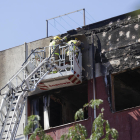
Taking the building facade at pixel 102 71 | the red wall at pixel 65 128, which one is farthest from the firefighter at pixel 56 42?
the red wall at pixel 65 128

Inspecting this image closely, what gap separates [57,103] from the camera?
20.5 meters

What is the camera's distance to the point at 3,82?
65.7 ft

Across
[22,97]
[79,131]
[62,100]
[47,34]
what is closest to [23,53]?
[47,34]

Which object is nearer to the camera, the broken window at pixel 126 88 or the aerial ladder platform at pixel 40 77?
the aerial ladder platform at pixel 40 77

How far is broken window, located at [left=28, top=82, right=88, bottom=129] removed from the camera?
18844 mm

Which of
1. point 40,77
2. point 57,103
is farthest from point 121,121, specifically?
point 57,103

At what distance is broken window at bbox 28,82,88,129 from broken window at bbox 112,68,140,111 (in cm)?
150

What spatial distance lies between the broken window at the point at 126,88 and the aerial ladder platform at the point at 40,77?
1.86m

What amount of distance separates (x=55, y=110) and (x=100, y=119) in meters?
9.03

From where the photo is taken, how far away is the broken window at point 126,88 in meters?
18.6

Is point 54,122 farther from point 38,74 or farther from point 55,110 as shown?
point 38,74

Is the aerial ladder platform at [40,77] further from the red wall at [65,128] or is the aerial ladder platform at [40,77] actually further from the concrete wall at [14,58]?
the red wall at [65,128]

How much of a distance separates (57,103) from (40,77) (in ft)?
15.3

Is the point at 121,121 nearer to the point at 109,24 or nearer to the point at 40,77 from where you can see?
the point at 40,77
